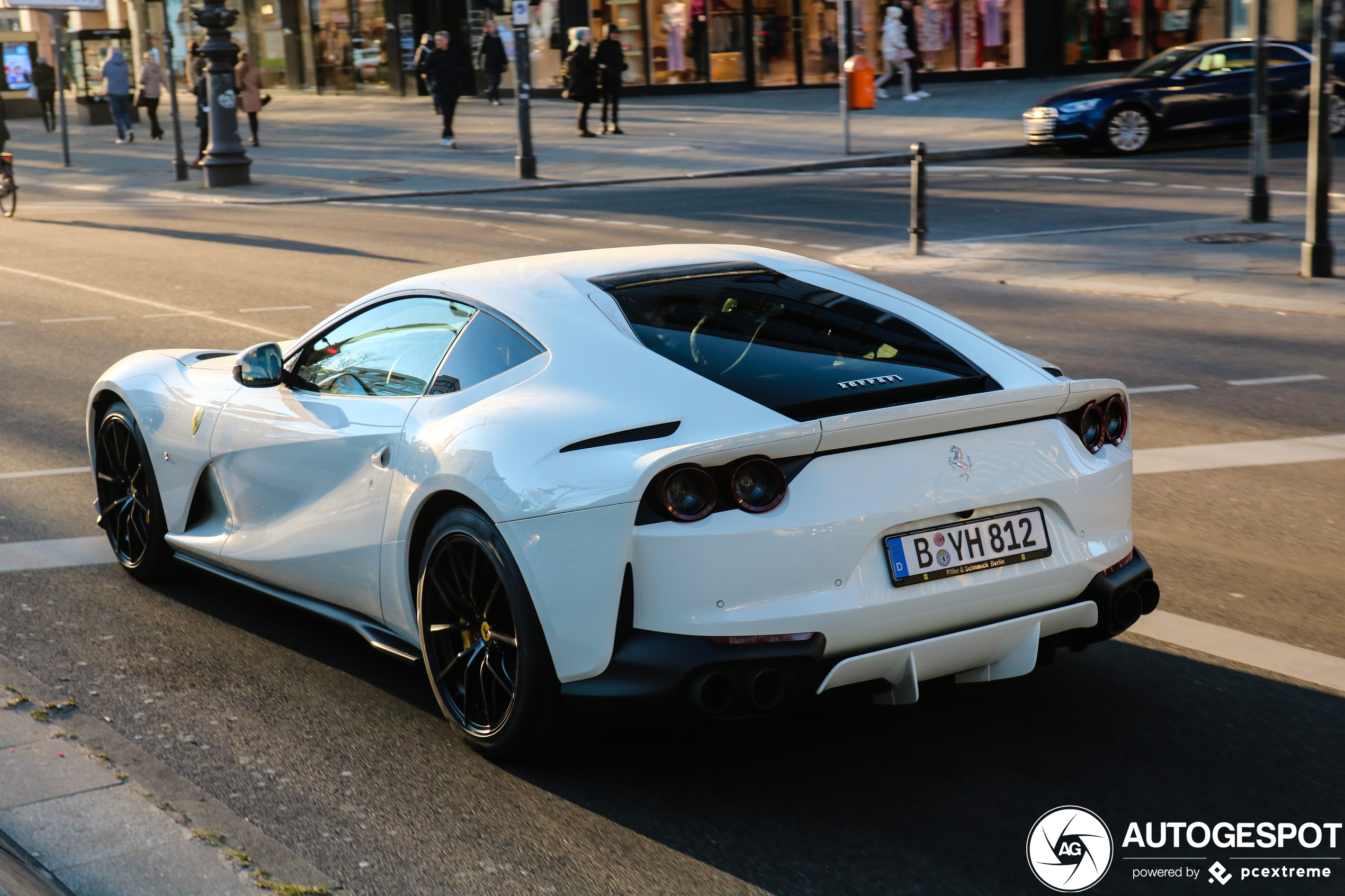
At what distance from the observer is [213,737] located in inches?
177

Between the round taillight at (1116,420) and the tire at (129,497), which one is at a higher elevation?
the round taillight at (1116,420)

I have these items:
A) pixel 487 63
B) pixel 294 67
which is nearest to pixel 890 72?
pixel 487 63

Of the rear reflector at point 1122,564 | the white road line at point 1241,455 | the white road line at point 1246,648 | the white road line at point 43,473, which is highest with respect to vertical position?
the rear reflector at point 1122,564

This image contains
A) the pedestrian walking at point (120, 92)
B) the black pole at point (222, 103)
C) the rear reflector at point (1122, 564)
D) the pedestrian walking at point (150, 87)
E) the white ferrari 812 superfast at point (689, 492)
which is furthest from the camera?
the pedestrian walking at point (150, 87)

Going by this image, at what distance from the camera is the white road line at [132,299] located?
39.8 feet

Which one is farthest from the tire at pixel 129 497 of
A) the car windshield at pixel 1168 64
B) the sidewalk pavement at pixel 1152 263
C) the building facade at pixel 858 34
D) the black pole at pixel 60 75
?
the building facade at pixel 858 34

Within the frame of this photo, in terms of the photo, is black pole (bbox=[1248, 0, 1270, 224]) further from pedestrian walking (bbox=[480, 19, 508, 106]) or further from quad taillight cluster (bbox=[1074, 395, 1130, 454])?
pedestrian walking (bbox=[480, 19, 508, 106])

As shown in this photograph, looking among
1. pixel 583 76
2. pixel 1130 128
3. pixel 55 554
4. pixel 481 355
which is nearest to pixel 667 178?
pixel 583 76

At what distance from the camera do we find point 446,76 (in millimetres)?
29688

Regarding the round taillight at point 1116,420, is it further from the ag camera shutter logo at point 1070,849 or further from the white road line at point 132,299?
the white road line at point 132,299

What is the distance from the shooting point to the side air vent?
389cm

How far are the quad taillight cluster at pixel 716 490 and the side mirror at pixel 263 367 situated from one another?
79.1 inches

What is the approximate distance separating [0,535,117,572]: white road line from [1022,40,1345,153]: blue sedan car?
20320 millimetres

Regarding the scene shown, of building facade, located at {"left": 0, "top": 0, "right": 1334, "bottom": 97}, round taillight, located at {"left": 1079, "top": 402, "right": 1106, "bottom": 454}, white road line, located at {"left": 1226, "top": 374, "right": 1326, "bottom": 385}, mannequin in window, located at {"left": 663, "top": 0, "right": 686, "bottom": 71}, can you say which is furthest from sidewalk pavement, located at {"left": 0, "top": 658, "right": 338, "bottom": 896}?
mannequin in window, located at {"left": 663, "top": 0, "right": 686, "bottom": 71}
